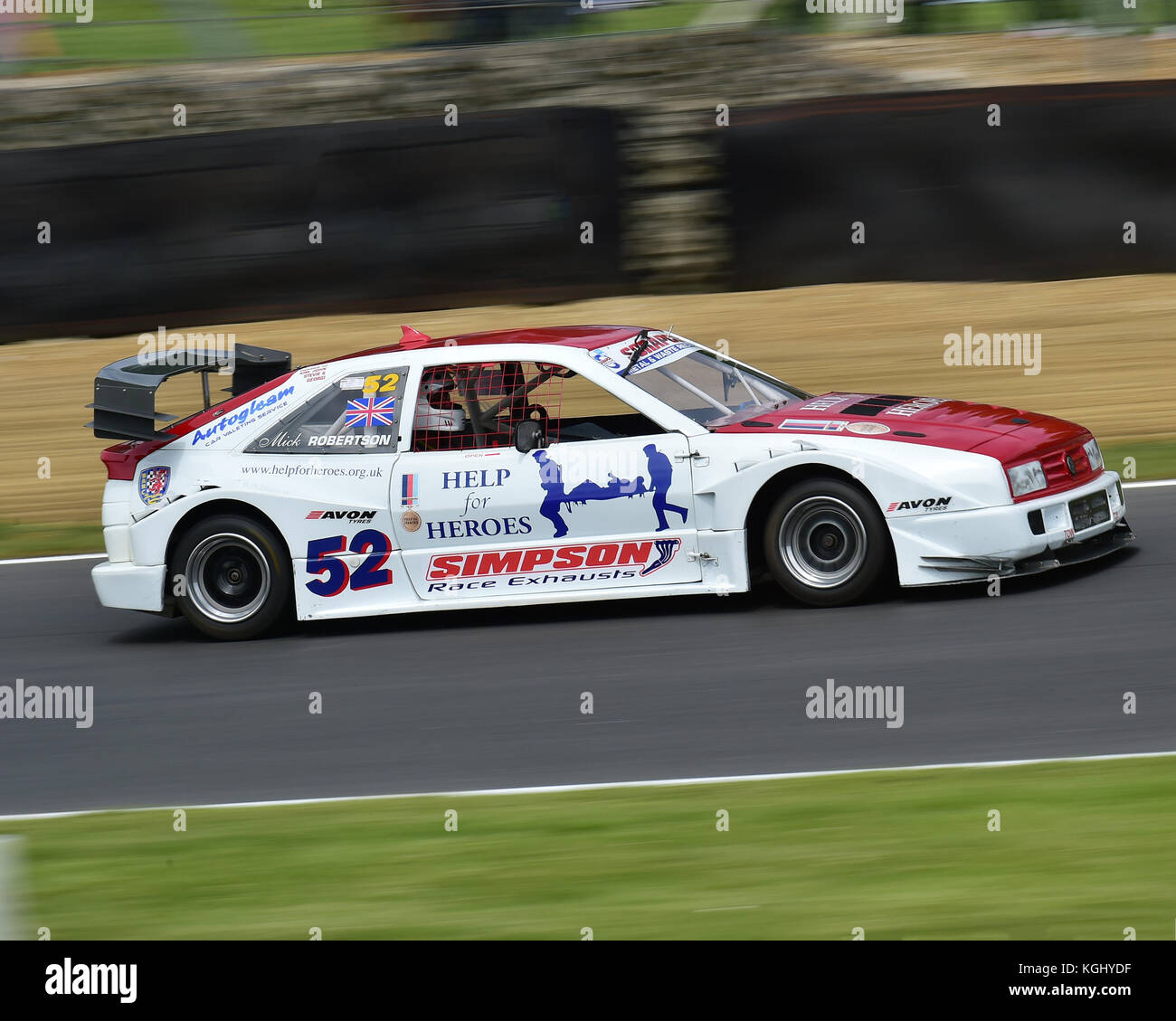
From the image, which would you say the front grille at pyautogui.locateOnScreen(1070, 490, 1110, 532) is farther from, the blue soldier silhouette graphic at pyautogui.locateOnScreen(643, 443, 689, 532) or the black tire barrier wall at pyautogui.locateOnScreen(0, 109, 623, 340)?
the black tire barrier wall at pyautogui.locateOnScreen(0, 109, 623, 340)

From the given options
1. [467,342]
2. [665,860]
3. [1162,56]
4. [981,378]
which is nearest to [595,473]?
[467,342]

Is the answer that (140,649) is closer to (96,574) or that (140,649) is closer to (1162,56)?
(96,574)

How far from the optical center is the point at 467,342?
8.80 m

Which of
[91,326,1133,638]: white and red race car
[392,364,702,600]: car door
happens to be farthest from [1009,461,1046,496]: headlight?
[392,364,702,600]: car door

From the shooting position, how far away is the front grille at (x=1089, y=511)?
8.03 meters

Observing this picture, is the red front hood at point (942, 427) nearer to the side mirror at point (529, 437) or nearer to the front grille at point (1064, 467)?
the front grille at point (1064, 467)

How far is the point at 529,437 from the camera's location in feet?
27.4

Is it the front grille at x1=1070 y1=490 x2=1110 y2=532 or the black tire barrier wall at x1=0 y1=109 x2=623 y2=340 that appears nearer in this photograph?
the front grille at x1=1070 y1=490 x2=1110 y2=532

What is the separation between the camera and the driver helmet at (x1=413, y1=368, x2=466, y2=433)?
8633 millimetres

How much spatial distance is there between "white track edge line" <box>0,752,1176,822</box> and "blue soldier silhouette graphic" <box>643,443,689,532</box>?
2113 mm

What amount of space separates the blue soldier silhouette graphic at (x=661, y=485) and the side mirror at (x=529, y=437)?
1.94ft

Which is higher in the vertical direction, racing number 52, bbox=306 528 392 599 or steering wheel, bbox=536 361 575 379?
steering wheel, bbox=536 361 575 379

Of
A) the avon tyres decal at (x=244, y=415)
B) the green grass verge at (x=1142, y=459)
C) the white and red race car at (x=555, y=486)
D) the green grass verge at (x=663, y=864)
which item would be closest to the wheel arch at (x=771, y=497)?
the white and red race car at (x=555, y=486)

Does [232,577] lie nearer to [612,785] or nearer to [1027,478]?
[612,785]
